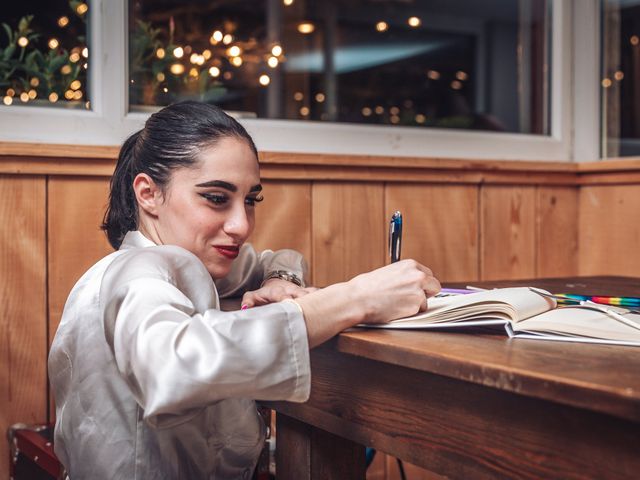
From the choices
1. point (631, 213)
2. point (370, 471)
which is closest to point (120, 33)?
point (370, 471)

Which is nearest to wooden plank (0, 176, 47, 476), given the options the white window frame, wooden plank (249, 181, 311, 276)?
the white window frame

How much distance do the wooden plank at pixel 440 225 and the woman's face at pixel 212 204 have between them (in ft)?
3.00

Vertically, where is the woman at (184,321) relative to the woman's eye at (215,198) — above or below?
below

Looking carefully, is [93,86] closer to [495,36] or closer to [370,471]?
[370,471]

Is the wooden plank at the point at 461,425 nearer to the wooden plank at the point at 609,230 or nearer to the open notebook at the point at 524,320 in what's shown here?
the open notebook at the point at 524,320

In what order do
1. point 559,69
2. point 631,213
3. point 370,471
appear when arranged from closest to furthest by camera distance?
point 370,471, point 631,213, point 559,69

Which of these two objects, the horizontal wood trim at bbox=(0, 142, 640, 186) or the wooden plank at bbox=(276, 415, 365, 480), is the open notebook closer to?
the wooden plank at bbox=(276, 415, 365, 480)

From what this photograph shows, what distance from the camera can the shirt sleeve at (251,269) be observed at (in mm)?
1363

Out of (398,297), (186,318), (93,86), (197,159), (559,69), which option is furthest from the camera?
(559,69)

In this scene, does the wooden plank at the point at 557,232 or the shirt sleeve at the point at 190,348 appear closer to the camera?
the shirt sleeve at the point at 190,348

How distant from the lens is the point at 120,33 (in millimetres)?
1703

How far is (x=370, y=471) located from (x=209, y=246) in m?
1.08

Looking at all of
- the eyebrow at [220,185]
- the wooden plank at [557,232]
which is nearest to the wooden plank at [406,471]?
the wooden plank at [557,232]

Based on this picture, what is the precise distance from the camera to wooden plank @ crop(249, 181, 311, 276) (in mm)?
1808
